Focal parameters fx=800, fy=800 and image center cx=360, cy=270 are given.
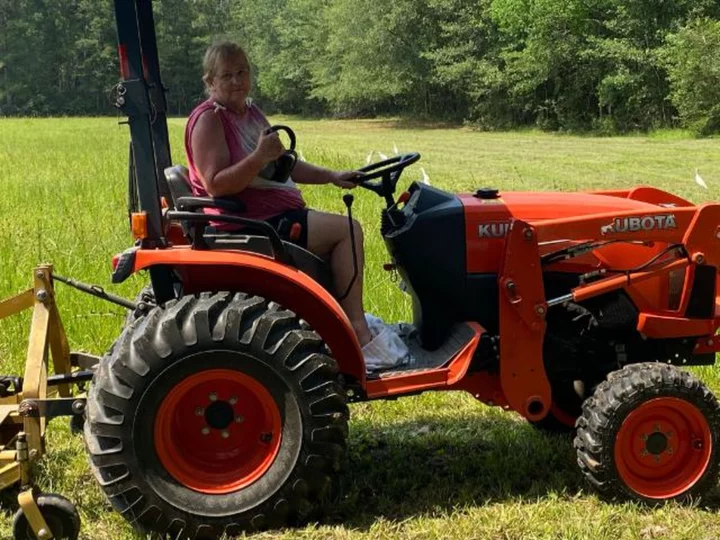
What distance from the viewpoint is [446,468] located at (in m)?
3.57

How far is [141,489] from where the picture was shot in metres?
2.78

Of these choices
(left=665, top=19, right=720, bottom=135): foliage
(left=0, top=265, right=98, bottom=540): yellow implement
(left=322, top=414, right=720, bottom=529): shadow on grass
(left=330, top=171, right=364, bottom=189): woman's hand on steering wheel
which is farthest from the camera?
(left=665, top=19, right=720, bottom=135): foliage

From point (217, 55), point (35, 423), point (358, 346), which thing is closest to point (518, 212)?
point (358, 346)

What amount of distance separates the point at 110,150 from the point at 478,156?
1013 cm

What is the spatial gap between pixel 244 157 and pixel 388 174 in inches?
25.5

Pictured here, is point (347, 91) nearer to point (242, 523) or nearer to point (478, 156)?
point (478, 156)

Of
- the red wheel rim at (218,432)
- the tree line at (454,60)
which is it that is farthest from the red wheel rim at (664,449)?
the tree line at (454,60)

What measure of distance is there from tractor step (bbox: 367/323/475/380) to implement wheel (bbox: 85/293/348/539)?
32cm

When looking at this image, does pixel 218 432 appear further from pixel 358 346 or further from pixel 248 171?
pixel 248 171

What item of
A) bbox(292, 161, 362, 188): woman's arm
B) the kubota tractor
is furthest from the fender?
bbox(292, 161, 362, 188): woman's arm

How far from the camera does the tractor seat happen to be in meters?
2.94

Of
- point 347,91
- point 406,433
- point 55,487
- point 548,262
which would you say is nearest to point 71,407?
point 55,487

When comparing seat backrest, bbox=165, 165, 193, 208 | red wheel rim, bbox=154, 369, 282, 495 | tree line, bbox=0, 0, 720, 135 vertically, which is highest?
tree line, bbox=0, 0, 720, 135

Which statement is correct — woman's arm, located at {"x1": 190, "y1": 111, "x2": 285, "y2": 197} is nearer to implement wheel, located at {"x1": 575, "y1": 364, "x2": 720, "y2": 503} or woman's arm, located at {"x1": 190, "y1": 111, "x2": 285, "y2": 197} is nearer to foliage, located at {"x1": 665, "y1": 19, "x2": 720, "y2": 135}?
implement wheel, located at {"x1": 575, "y1": 364, "x2": 720, "y2": 503}
